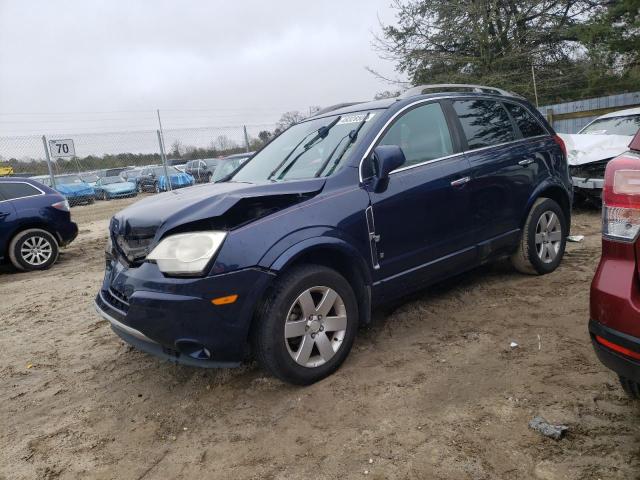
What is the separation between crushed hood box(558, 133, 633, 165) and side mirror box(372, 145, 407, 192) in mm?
5141

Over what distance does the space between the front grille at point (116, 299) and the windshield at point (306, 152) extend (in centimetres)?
124

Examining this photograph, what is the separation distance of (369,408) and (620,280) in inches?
55.8

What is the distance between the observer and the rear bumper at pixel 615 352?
1.82 m

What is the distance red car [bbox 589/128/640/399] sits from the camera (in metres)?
1.85

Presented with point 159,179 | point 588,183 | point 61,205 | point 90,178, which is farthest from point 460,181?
point 90,178

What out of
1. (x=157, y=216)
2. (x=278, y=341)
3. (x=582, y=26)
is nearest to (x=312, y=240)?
(x=278, y=341)

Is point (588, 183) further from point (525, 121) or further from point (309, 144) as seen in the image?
point (309, 144)

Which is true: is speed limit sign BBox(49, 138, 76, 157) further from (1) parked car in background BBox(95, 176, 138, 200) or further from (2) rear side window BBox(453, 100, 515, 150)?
(2) rear side window BBox(453, 100, 515, 150)

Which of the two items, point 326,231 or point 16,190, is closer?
point 326,231

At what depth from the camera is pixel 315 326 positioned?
2.86 metres

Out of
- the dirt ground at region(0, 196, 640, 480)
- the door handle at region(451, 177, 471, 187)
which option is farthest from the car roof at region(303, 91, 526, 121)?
the dirt ground at region(0, 196, 640, 480)

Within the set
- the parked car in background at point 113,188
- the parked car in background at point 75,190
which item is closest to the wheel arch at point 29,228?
the parked car in background at point 75,190

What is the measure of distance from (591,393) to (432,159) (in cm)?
190

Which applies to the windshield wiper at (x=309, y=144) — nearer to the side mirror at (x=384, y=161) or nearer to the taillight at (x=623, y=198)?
the side mirror at (x=384, y=161)
